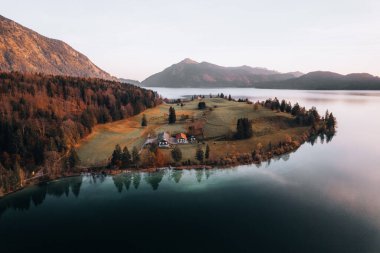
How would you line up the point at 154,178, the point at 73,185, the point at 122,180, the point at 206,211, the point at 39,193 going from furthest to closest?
the point at 154,178, the point at 122,180, the point at 73,185, the point at 39,193, the point at 206,211

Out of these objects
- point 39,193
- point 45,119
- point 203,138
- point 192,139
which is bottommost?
point 39,193

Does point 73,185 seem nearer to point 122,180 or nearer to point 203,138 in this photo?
point 122,180

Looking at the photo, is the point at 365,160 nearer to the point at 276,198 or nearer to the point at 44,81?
the point at 276,198

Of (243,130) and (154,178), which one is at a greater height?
(243,130)

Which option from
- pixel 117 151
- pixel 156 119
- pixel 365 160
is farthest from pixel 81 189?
pixel 365 160

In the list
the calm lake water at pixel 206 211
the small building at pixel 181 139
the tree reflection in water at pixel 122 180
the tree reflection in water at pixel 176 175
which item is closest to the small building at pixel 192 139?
the small building at pixel 181 139

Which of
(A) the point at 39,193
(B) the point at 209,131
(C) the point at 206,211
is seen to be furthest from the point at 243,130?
(A) the point at 39,193

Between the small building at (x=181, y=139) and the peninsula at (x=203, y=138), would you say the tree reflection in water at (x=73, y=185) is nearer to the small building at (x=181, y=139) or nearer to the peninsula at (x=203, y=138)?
the peninsula at (x=203, y=138)
